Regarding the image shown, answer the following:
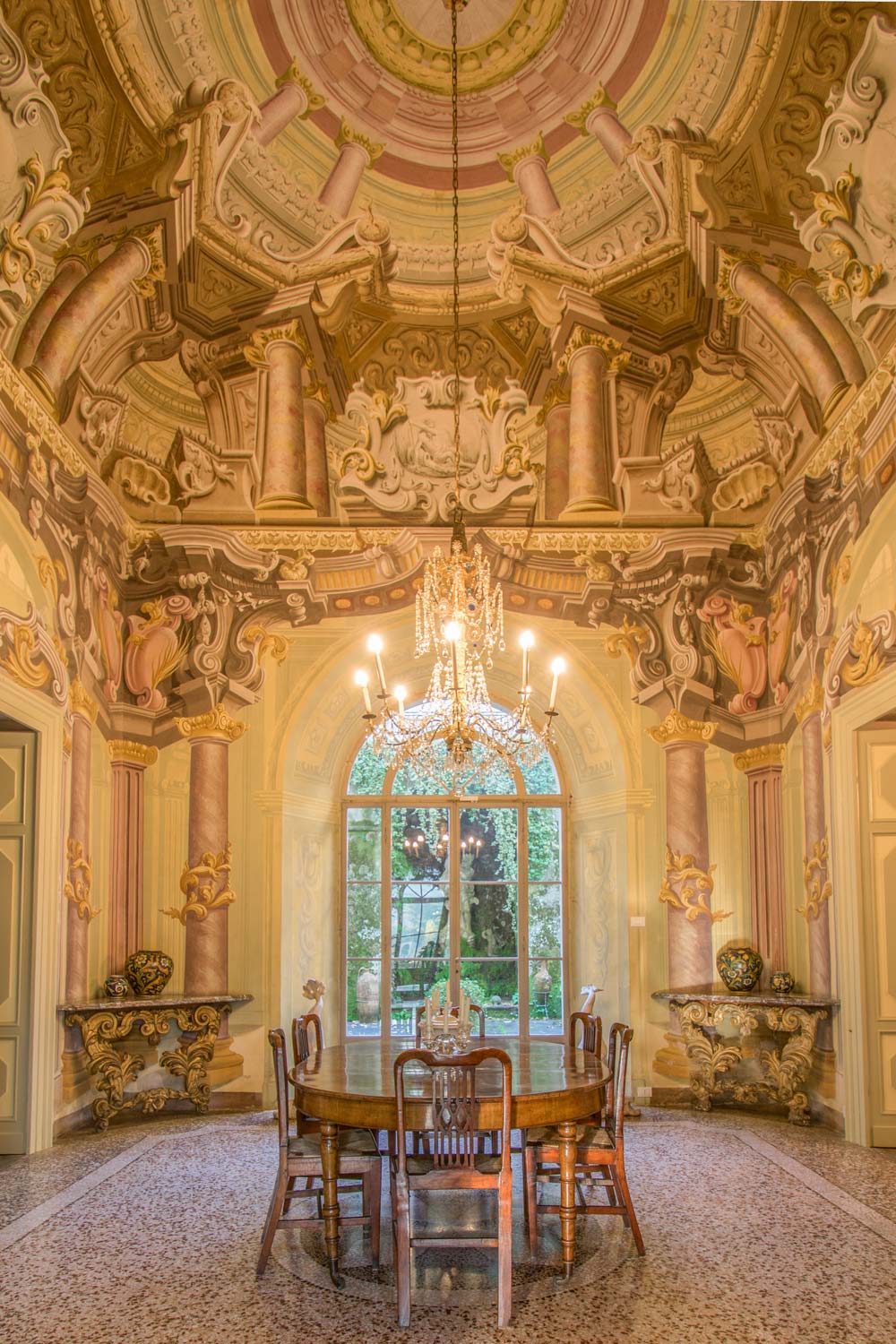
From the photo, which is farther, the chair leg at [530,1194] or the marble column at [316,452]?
the marble column at [316,452]

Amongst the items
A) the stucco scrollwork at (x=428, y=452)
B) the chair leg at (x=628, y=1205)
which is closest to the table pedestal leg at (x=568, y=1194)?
the chair leg at (x=628, y=1205)

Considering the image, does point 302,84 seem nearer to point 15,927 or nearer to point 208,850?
point 208,850

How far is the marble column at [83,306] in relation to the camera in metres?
6.58

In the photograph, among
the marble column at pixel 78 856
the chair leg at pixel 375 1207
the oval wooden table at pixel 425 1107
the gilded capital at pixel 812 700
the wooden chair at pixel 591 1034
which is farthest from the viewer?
the gilded capital at pixel 812 700

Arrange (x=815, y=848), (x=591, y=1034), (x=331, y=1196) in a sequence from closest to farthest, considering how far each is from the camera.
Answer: (x=331, y=1196) < (x=591, y=1034) < (x=815, y=848)

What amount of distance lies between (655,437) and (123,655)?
4.49m

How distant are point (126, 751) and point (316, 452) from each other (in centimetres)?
275

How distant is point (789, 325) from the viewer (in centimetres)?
709

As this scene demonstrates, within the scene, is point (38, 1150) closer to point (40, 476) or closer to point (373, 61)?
point (40, 476)

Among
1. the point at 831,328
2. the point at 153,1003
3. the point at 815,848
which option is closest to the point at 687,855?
the point at 815,848

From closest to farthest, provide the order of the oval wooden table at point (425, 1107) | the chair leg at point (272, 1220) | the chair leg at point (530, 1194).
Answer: the oval wooden table at point (425, 1107) → the chair leg at point (272, 1220) → the chair leg at point (530, 1194)

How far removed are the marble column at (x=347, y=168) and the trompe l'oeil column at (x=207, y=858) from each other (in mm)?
3810

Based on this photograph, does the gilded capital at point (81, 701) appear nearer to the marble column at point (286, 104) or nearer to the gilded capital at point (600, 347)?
the marble column at point (286, 104)

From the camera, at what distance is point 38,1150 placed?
664cm
